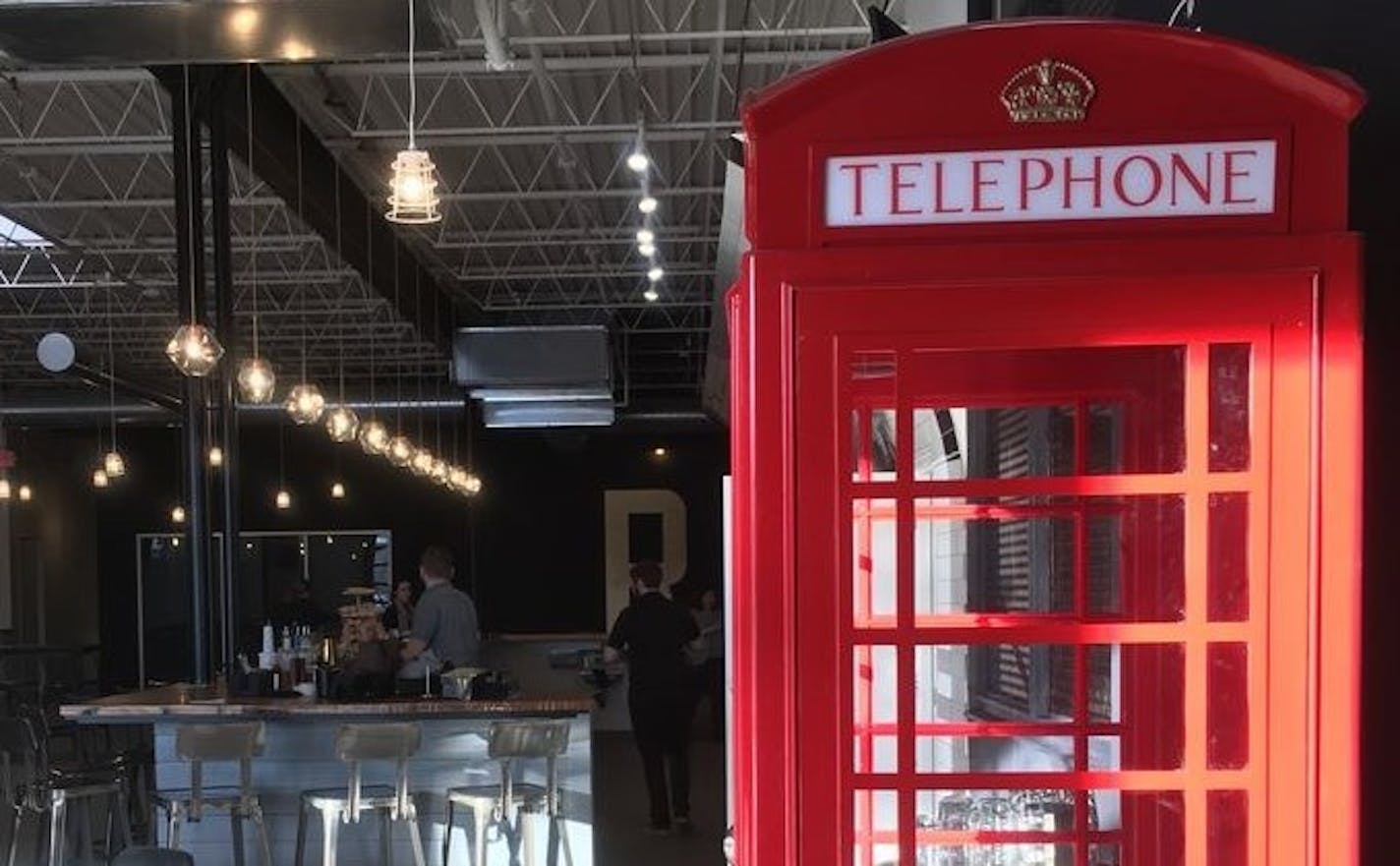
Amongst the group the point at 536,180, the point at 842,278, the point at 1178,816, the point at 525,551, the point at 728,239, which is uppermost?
the point at 536,180

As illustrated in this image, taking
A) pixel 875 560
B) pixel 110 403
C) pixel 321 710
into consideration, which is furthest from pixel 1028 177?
pixel 110 403

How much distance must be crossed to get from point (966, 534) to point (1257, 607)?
1246mm

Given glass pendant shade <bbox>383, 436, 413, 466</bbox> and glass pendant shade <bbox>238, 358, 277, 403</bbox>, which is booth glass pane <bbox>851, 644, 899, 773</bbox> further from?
glass pendant shade <bbox>383, 436, 413, 466</bbox>

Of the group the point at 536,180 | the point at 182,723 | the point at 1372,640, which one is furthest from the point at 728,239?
the point at 536,180

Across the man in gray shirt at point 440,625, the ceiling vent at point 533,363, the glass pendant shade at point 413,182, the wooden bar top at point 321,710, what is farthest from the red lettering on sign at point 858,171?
the ceiling vent at point 533,363

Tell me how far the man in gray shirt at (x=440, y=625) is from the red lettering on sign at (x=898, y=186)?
6.82m

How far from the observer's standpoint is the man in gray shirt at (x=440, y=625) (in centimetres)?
810

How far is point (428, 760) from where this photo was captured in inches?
279

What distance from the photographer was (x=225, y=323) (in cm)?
820

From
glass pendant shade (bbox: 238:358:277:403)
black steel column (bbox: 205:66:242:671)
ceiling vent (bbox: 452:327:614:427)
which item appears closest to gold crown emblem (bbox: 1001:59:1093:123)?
glass pendant shade (bbox: 238:358:277:403)

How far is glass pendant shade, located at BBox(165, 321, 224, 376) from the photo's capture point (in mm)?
6465

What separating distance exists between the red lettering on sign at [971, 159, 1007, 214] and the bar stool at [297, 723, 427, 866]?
541 cm

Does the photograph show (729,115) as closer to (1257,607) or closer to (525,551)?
(1257,607)

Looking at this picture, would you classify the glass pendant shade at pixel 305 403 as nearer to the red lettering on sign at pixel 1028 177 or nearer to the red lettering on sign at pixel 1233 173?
the red lettering on sign at pixel 1028 177
